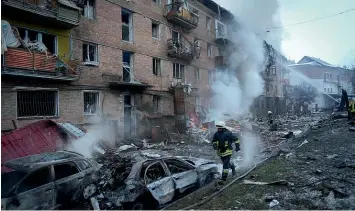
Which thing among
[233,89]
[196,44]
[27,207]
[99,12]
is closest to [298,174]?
[27,207]

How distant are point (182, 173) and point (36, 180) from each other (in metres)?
3.51

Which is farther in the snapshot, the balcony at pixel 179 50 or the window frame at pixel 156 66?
the balcony at pixel 179 50

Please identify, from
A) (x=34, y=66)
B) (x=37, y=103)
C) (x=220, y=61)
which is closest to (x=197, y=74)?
(x=220, y=61)

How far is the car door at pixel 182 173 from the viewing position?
7.08 meters

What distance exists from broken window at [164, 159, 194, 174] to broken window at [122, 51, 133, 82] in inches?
422

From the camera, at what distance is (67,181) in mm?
6488

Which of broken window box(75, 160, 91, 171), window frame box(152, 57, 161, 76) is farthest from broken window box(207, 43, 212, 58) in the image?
broken window box(75, 160, 91, 171)

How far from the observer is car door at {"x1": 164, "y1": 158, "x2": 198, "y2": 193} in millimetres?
7078

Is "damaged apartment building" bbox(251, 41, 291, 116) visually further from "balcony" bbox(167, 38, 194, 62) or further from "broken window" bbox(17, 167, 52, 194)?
"broken window" bbox(17, 167, 52, 194)

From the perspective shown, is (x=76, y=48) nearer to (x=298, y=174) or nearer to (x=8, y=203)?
(x=8, y=203)

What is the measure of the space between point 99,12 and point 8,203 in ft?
41.4

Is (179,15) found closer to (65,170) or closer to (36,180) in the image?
(65,170)

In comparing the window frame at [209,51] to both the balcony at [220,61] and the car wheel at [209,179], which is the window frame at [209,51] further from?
the car wheel at [209,179]

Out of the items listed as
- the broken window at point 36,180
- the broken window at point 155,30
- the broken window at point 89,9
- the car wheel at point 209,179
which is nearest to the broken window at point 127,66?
the broken window at point 89,9
